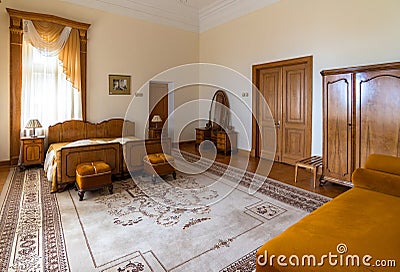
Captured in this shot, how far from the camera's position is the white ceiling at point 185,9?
20.2 ft

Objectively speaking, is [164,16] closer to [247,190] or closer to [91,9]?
[91,9]

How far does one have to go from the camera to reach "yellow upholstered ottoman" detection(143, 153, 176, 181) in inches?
164

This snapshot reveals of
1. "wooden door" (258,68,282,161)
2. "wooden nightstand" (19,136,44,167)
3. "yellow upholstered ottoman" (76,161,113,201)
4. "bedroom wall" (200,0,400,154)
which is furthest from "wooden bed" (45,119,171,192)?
"bedroom wall" (200,0,400,154)

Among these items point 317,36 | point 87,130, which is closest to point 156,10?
point 87,130

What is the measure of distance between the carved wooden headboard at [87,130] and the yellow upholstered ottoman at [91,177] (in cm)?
221

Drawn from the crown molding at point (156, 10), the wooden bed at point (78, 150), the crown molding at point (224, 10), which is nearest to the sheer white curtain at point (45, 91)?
the wooden bed at point (78, 150)

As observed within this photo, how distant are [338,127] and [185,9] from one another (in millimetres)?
5790

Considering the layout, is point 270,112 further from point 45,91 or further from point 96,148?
point 45,91

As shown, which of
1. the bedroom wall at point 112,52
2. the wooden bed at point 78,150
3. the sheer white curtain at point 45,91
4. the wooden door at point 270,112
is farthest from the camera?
the wooden door at point 270,112

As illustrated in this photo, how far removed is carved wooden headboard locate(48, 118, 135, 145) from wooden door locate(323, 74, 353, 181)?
473 cm

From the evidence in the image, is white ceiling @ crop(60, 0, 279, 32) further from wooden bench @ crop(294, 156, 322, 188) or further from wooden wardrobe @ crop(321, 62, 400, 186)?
wooden bench @ crop(294, 156, 322, 188)

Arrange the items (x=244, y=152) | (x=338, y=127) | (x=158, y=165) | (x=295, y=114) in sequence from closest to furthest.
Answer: (x=338, y=127)
(x=158, y=165)
(x=295, y=114)
(x=244, y=152)

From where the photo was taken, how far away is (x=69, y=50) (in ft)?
18.6

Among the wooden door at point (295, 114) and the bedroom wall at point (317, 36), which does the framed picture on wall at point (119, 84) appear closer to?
the bedroom wall at point (317, 36)
